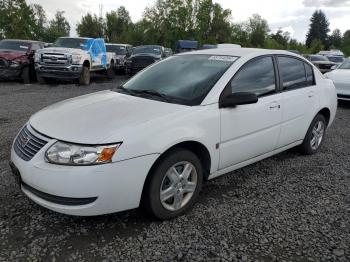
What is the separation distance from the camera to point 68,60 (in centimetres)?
1293

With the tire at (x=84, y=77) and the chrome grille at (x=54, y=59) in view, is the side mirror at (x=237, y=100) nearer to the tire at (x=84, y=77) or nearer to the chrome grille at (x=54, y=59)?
the chrome grille at (x=54, y=59)

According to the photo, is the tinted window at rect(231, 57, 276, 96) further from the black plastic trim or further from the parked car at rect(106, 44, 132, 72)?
the parked car at rect(106, 44, 132, 72)

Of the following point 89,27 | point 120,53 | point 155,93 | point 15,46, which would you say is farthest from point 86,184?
point 89,27

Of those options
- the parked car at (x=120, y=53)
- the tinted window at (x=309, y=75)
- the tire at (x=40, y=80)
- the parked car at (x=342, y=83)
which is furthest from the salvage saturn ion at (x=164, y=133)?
the parked car at (x=120, y=53)

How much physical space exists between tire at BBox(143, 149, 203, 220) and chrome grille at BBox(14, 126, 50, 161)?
954mm

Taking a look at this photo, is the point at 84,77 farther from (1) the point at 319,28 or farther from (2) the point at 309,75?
(1) the point at 319,28

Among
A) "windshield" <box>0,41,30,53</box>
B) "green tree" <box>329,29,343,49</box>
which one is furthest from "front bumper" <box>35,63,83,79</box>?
"green tree" <box>329,29,343,49</box>

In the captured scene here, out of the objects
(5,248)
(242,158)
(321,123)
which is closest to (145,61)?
(321,123)

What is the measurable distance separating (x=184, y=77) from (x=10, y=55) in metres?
11.4

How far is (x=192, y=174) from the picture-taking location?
3.45 m

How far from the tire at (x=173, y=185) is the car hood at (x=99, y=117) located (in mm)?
406

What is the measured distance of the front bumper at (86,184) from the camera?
9.03 feet

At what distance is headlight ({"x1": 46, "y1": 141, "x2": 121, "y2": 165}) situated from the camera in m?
2.78

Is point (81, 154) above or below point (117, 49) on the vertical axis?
below
